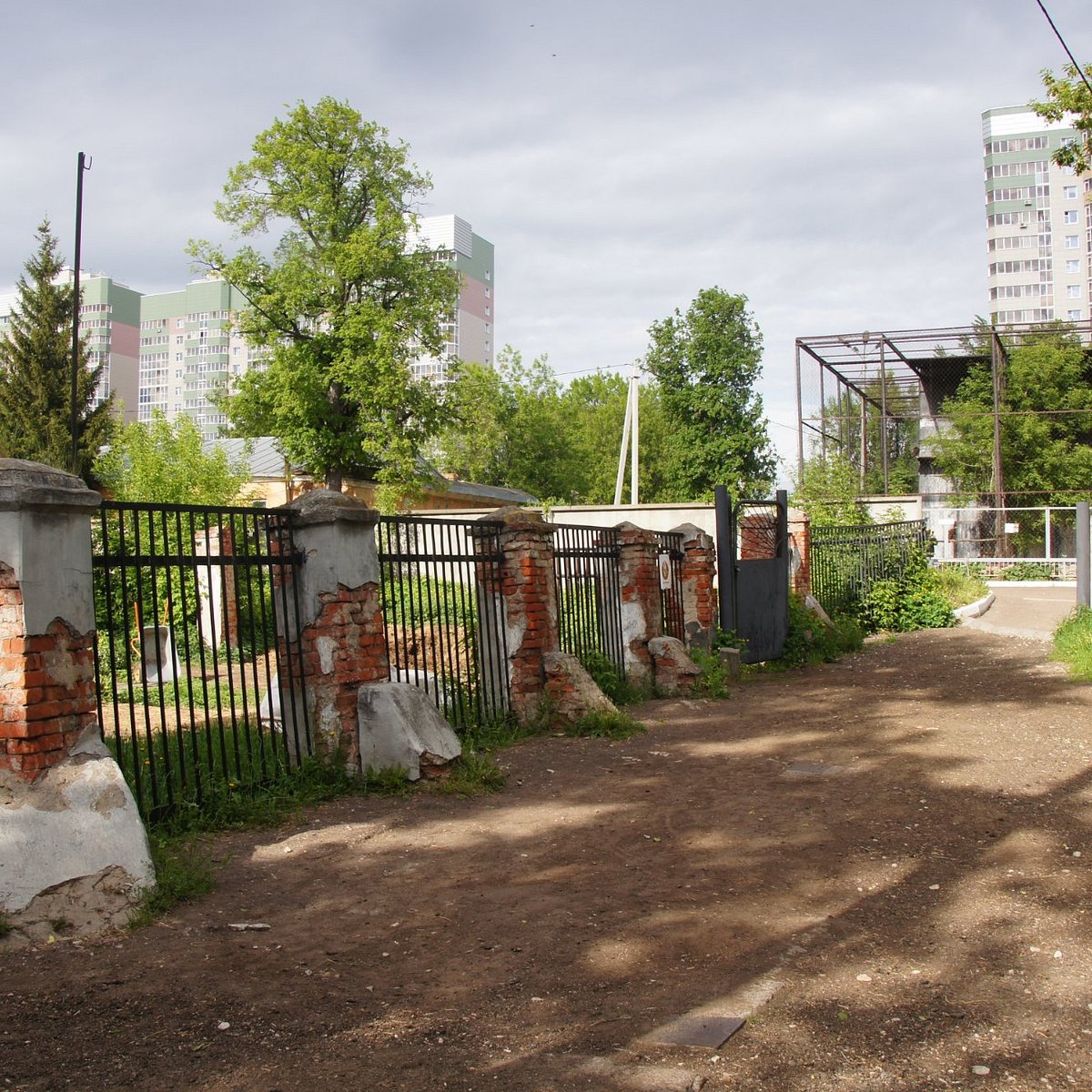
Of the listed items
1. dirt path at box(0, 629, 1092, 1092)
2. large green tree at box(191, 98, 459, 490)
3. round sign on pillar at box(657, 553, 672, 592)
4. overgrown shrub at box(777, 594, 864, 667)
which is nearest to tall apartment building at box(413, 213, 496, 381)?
large green tree at box(191, 98, 459, 490)

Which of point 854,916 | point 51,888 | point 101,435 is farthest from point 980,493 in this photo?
point 101,435

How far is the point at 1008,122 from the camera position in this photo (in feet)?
272

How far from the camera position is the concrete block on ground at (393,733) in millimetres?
6512

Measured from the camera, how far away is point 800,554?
16.1 m

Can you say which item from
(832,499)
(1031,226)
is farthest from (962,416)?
(1031,226)

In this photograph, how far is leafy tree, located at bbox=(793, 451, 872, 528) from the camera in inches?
813

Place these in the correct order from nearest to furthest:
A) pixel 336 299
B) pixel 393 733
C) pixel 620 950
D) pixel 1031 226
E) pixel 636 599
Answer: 1. pixel 620 950
2. pixel 393 733
3. pixel 636 599
4. pixel 336 299
5. pixel 1031 226

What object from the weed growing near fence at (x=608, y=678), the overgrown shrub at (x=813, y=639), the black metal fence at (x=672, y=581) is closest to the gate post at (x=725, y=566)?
the black metal fence at (x=672, y=581)

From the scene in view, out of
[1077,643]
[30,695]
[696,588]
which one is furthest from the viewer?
[696,588]

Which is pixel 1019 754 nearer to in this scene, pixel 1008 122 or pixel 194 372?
pixel 1008 122

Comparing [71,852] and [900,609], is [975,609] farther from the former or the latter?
[71,852]

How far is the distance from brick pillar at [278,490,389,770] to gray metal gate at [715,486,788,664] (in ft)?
23.3

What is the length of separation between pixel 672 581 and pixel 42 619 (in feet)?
27.5

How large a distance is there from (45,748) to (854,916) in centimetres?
353
